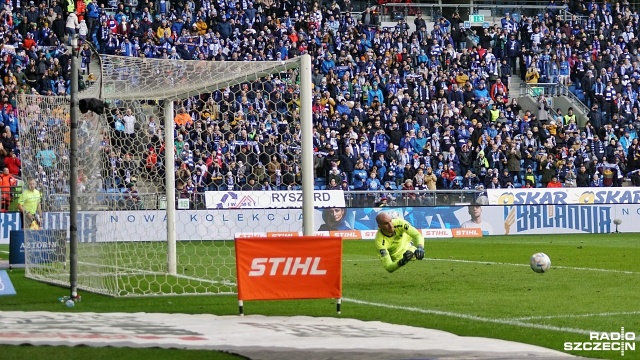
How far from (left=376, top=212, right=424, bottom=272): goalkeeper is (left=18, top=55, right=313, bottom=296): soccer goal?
201cm

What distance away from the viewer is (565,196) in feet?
122

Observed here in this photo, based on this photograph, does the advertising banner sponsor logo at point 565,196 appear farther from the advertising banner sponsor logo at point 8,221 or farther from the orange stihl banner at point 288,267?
the orange stihl banner at point 288,267

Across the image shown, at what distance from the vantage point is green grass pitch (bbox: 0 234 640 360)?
1112 cm

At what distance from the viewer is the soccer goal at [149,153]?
16.0 m

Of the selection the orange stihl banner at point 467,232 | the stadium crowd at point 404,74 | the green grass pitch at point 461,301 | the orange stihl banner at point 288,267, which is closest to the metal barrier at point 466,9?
the stadium crowd at point 404,74

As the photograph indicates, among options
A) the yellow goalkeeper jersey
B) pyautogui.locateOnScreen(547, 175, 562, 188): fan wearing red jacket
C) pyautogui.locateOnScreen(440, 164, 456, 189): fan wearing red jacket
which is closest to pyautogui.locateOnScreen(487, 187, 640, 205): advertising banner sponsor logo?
pyautogui.locateOnScreen(547, 175, 562, 188): fan wearing red jacket

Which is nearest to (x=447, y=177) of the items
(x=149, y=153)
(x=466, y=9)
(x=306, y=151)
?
(x=466, y=9)

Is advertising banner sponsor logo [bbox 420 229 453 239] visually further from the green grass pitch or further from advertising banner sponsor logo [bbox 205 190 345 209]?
the green grass pitch

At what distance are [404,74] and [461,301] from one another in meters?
29.8

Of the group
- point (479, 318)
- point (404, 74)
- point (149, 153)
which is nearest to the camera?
point (479, 318)

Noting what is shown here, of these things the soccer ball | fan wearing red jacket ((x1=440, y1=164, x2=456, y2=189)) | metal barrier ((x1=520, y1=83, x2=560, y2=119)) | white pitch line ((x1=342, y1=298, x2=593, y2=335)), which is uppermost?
metal barrier ((x1=520, y1=83, x2=560, y2=119))

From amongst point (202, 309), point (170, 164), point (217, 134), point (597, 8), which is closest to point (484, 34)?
point (597, 8)

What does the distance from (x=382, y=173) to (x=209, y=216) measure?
8.67 meters

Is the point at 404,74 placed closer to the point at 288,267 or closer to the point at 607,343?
the point at 288,267
